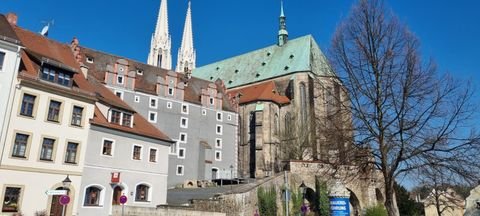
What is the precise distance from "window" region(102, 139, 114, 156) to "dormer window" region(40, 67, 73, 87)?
13.7 feet

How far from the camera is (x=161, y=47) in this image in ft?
321

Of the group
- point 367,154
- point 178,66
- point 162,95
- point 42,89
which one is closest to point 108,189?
point 42,89

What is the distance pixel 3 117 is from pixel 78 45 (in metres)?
25.2

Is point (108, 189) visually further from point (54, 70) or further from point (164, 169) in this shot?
point (54, 70)

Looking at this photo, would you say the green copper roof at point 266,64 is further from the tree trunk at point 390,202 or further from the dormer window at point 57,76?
the tree trunk at point 390,202

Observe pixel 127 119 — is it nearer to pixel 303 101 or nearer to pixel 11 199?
pixel 11 199

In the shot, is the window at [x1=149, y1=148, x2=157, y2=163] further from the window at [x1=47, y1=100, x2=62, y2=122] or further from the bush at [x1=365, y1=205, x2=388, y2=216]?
the bush at [x1=365, y1=205, x2=388, y2=216]

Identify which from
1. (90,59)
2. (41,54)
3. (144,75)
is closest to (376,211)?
(144,75)

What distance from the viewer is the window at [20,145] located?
→ 20.4m

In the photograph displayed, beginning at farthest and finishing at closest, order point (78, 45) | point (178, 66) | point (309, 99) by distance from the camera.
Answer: point (178, 66) < point (309, 99) < point (78, 45)

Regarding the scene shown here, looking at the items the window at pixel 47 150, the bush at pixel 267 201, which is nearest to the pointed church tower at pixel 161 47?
the bush at pixel 267 201

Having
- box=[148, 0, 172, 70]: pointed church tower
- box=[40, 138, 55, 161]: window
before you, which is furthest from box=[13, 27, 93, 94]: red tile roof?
box=[148, 0, 172, 70]: pointed church tower

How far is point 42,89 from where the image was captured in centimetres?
2167

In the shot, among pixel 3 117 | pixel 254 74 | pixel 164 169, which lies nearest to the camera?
pixel 3 117
